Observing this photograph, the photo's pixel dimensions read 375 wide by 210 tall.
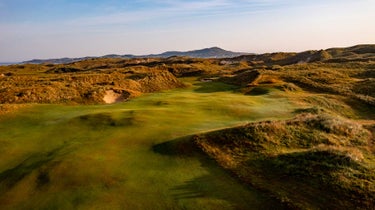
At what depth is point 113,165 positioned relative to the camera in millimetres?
17422

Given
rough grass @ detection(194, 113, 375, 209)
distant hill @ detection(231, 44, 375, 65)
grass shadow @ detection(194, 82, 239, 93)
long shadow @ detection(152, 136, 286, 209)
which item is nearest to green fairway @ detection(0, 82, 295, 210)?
long shadow @ detection(152, 136, 286, 209)

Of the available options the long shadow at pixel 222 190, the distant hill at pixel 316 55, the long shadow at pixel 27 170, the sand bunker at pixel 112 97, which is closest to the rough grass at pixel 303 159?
the long shadow at pixel 222 190

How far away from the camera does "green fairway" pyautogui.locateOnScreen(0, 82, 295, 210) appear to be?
1418 cm

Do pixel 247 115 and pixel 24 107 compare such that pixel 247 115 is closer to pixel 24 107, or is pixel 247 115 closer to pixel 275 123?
pixel 275 123

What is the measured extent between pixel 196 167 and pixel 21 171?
812cm

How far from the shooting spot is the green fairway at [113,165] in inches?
558

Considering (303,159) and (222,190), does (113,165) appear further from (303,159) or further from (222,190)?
(303,159)

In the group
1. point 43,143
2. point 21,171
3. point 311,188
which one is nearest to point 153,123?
point 43,143

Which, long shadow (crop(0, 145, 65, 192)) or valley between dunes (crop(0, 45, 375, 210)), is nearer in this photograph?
valley between dunes (crop(0, 45, 375, 210))

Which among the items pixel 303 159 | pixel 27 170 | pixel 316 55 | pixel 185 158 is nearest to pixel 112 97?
pixel 27 170

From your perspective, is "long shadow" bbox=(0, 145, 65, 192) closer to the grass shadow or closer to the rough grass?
the rough grass

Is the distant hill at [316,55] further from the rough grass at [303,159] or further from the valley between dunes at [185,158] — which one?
the rough grass at [303,159]

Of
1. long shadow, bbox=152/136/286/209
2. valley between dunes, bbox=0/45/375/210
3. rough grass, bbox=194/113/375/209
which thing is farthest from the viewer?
valley between dunes, bbox=0/45/375/210

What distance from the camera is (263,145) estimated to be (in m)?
19.2
